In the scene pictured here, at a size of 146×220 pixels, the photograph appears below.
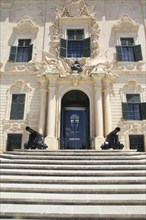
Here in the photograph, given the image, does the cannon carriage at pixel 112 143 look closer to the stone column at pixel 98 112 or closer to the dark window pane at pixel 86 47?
the stone column at pixel 98 112

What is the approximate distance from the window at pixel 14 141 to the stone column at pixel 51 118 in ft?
6.96

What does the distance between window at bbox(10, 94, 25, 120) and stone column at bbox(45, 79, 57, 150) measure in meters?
2.06

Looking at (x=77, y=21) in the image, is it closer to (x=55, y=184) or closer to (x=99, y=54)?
(x=99, y=54)

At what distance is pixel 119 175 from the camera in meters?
6.08

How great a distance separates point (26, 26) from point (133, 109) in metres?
10.8

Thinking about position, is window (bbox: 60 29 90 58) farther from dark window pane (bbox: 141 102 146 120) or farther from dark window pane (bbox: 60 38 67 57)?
dark window pane (bbox: 141 102 146 120)


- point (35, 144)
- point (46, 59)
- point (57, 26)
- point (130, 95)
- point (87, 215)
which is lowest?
point (87, 215)

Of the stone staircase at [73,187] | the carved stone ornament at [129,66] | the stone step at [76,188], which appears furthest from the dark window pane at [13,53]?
the stone step at [76,188]

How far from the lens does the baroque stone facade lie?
13405 mm

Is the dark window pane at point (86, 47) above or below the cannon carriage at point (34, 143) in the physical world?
above

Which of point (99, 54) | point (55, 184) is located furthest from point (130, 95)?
point (55, 184)

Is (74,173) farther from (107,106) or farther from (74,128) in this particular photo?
(74,128)

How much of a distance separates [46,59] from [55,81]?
2204 mm

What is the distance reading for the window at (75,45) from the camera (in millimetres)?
15547
